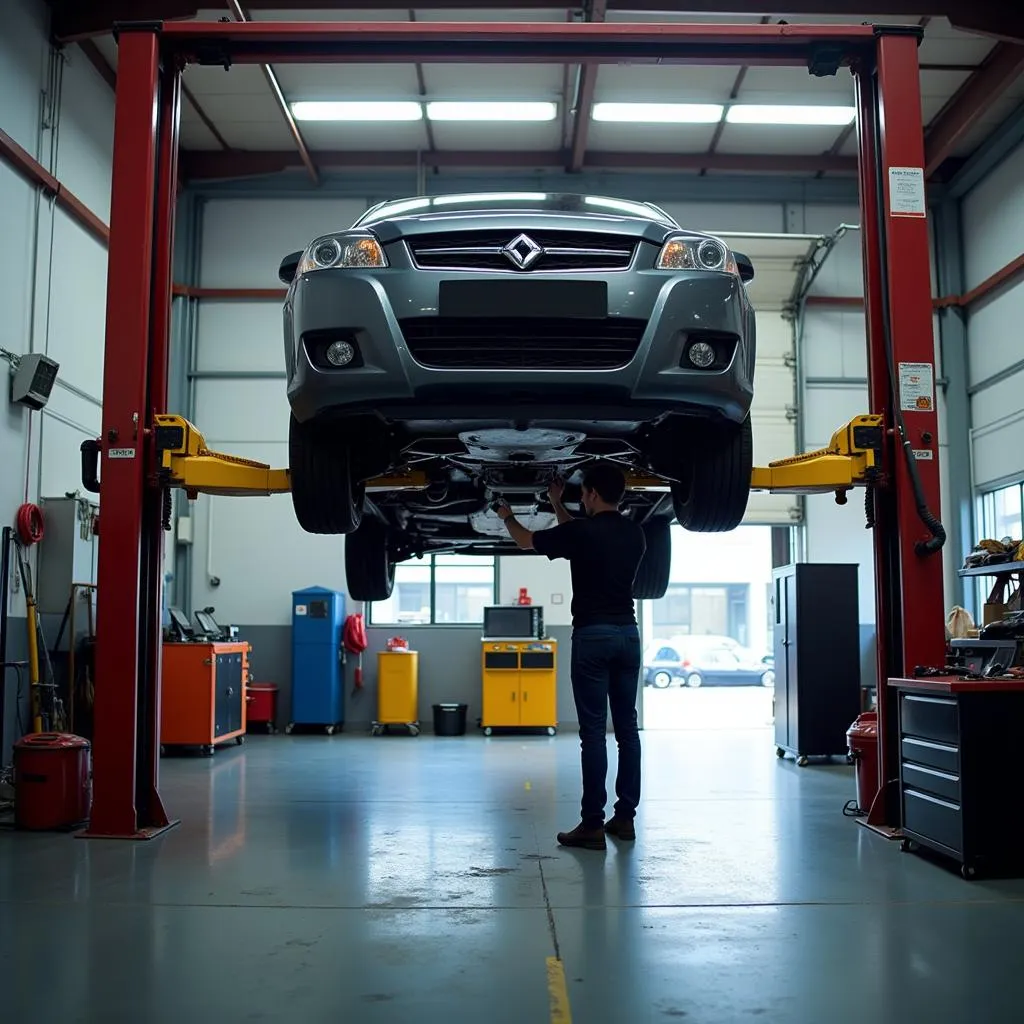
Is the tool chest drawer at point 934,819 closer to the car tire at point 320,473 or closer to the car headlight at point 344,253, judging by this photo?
the car tire at point 320,473

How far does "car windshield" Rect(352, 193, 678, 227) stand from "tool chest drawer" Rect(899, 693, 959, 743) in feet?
6.64

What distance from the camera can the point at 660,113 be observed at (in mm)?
10445

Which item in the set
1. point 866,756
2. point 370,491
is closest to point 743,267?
point 370,491

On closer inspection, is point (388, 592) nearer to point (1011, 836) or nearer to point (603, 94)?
point (1011, 836)

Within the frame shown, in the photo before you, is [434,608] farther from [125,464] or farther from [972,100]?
[972,100]

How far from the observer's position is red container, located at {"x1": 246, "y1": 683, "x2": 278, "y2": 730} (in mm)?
10516

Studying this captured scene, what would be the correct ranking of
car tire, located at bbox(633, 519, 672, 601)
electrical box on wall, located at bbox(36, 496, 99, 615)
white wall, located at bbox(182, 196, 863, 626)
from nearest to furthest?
car tire, located at bbox(633, 519, 672, 601), electrical box on wall, located at bbox(36, 496, 99, 615), white wall, located at bbox(182, 196, 863, 626)

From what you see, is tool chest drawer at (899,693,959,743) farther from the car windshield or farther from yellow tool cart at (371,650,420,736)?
yellow tool cart at (371,650,420,736)

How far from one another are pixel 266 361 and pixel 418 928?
9.40 m

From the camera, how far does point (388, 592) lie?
600cm

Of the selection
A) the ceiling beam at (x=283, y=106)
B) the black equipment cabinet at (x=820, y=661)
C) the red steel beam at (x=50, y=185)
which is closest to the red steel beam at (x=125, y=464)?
the red steel beam at (x=50, y=185)

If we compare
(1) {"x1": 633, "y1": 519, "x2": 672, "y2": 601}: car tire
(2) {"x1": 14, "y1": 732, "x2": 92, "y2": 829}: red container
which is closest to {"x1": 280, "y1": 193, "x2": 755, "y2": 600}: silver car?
(2) {"x1": 14, "y1": 732, "x2": 92, "y2": 829}: red container

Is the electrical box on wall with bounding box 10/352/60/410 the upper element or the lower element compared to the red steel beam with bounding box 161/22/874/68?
lower

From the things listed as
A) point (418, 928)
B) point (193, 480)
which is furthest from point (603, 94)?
point (418, 928)
